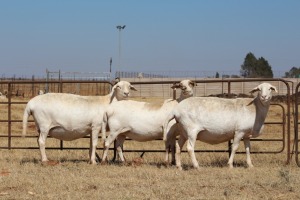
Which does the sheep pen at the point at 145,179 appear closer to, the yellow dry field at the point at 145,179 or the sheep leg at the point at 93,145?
the yellow dry field at the point at 145,179

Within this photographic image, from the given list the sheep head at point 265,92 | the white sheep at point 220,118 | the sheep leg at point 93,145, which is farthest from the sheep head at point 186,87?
the sheep leg at point 93,145

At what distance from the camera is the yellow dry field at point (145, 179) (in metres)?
9.05

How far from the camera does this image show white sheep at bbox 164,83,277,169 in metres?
12.3

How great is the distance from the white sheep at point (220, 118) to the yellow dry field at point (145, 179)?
0.67 meters

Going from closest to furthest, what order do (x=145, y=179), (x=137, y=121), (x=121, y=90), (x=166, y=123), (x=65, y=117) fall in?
(x=145, y=179)
(x=166, y=123)
(x=137, y=121)
(x=65, y=117)
(x=121, y=90)

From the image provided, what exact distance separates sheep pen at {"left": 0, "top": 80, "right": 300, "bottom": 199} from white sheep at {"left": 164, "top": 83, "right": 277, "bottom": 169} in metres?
0.67

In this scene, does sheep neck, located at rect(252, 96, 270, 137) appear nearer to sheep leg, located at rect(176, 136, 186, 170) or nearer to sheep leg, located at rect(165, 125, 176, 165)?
sheep leg, located at rect(176, 136, 186, 170)

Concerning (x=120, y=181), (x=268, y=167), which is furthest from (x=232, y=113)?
(x=120, y=181)

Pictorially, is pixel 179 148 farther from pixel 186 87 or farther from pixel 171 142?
pixel 186 87

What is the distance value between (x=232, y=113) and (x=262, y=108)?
2.29 feet

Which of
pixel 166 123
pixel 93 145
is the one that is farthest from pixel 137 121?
pixel 93 145

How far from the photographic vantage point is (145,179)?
10.5 m

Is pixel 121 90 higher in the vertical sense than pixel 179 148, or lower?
higher

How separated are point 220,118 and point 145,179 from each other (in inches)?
104
